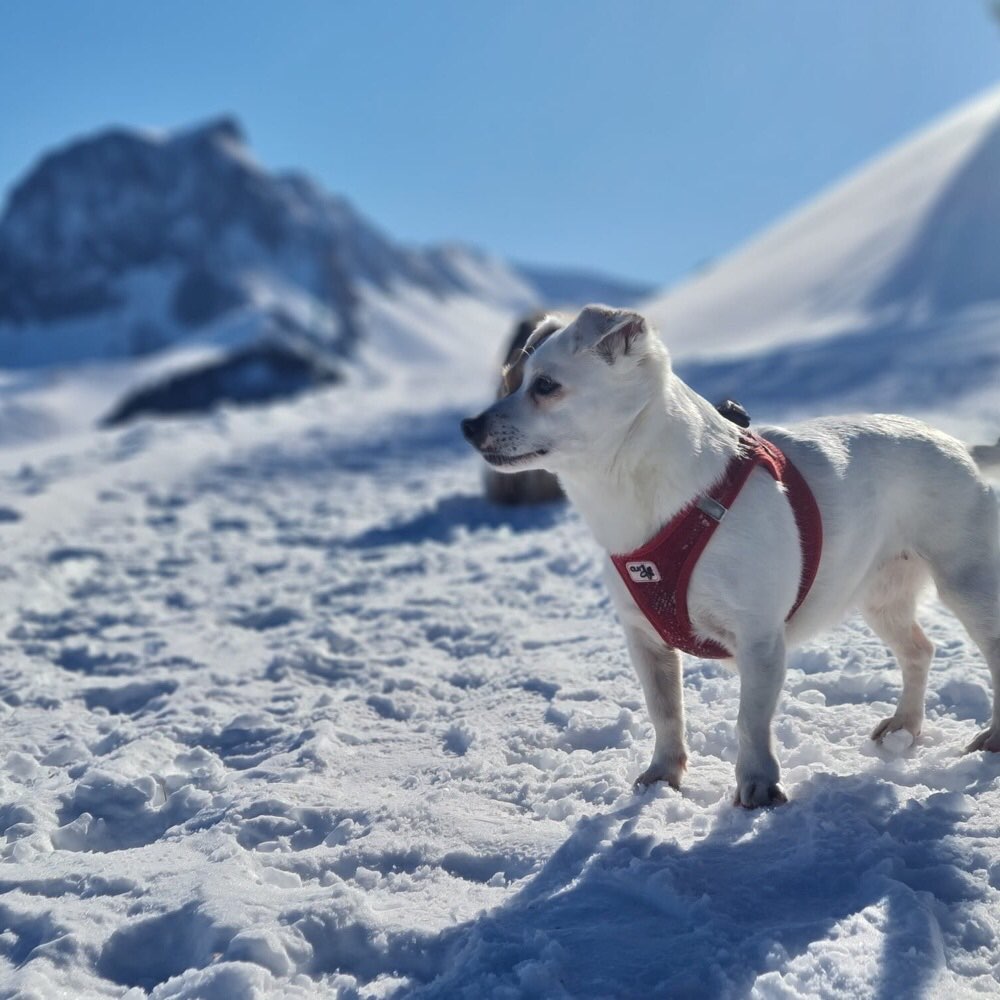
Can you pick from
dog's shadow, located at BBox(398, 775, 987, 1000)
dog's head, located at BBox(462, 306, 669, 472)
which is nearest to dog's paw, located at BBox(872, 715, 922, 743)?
dog's shadow, located at BBox(398, 775, 987, 1000)

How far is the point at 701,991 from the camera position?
2287mm

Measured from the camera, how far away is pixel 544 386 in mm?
3160

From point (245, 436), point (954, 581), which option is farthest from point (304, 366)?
point (954, 581)

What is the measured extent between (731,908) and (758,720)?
63 cm

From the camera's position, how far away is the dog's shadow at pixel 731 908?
2.33m

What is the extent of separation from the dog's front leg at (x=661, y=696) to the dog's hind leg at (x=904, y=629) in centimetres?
Answer: 68

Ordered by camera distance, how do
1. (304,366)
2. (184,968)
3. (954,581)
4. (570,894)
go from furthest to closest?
(304,366), (954,581), (570,894), (184,968)

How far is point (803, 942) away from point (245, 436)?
509 inches

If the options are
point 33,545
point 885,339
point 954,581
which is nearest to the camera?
point 954,581

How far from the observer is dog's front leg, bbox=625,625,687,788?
3332 millimetres

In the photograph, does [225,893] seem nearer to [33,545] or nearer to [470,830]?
[470,830]

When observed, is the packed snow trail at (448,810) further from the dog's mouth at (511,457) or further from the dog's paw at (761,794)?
the dog's mouth at (511,457)

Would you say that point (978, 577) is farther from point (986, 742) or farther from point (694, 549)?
point (694, 549)

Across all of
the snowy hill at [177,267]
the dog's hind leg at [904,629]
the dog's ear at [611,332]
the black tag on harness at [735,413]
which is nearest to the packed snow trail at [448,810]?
the dog's hind leg at [904,629]
